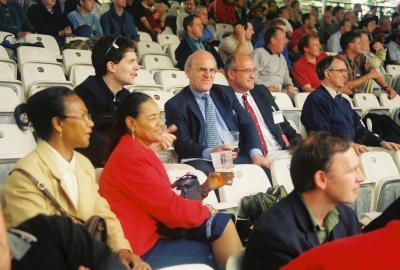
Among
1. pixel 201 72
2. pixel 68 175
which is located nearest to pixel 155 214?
pixel 68 175

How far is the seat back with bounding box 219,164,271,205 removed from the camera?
2781 mm

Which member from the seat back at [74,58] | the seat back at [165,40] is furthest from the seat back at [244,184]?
the seat back at [165,40]

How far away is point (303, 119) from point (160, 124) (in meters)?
2.16

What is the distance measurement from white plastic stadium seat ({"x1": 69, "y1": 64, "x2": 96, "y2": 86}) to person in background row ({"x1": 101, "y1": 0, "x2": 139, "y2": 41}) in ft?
6.23

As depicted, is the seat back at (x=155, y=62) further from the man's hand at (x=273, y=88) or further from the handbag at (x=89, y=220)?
the handbag at (x=89, y=220)

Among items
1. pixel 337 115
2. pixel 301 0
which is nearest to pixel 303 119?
pixel 337 115

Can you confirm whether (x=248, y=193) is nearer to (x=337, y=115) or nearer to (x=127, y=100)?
(x=127, y=100)

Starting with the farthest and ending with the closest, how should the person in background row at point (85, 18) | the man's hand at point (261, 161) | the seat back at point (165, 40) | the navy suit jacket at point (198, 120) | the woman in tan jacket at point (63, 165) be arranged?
the seat back at point (165, 40)
the person in background row at point (85, 18)
the man's hand at point (261, 161)
the navy suit jacket at point (198, 120)
the woman in tan jacket at point (63, 165)

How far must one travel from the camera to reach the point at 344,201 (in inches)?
73.8

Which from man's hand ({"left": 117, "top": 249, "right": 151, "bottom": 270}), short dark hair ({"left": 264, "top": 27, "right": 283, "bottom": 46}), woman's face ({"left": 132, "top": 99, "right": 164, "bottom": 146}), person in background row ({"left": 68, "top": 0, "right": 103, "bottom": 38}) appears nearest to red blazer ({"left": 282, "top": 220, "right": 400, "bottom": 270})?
man's hand ({"left": 117, "top": 249, "right": 151, "bottom": 270})

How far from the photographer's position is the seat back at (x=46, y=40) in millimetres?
5621

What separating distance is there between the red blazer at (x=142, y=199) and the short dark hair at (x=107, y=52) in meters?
1.12

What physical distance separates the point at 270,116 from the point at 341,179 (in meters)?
2.24

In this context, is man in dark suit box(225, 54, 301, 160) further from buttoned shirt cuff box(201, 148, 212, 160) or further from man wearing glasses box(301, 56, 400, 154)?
buttoned shirt cuff box(201, 148, 212, 160)
